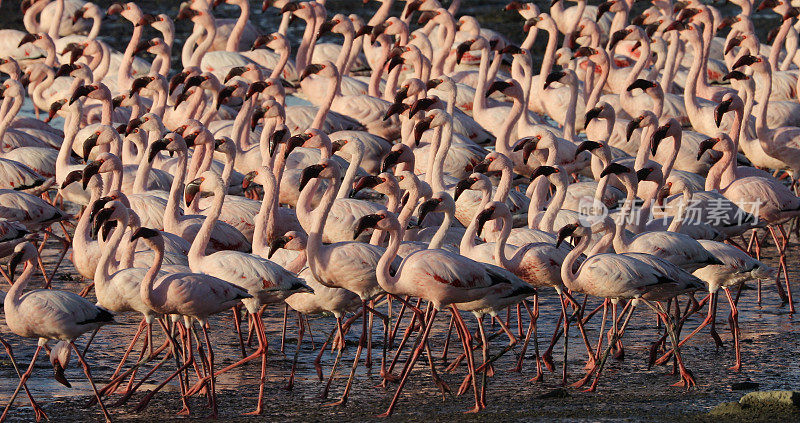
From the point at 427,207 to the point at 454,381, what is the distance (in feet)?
3.81

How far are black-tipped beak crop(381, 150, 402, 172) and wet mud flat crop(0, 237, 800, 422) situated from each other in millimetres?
1255

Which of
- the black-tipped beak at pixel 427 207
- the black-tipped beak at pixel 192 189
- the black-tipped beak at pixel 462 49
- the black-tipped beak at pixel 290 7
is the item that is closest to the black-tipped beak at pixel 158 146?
the black-tipped beak at pixel 192 189

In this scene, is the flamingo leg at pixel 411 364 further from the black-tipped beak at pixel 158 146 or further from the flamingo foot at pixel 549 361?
the black-tipped beak at pixel 158 146

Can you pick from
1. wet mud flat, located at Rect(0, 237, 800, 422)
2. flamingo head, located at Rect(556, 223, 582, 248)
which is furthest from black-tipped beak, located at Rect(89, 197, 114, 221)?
flamingo head, located at Rect(556, 223, 582, 248)

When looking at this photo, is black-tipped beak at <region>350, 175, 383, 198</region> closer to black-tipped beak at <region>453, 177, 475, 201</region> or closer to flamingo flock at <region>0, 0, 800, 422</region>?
flamingo flock at <region>0, 0, 800, 422</region>

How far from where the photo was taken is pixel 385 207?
34.5ft

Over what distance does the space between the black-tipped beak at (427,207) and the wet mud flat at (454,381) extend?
1.06m

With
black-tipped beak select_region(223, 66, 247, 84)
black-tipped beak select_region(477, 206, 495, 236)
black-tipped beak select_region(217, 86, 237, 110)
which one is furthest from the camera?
black-tipped beak select_region(223, 66, 247, 84)

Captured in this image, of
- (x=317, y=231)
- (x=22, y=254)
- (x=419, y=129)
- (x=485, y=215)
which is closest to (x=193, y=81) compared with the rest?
(x=419, y=129)

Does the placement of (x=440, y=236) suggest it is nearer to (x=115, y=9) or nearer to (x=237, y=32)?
(x=115, y=9)

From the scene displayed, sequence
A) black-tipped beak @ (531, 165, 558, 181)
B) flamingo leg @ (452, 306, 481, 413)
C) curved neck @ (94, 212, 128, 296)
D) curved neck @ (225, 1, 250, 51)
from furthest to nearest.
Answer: curved neck @ (225, 1, 250, 51), black-tipped beak @ (531, 165, 558, 181), curved neck @ (94, 212, 128, 296), flamingo leg @ (452, 306, 481, 413)

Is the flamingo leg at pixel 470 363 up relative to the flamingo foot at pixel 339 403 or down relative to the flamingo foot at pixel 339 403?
up

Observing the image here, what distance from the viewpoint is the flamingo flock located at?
813 centimetres

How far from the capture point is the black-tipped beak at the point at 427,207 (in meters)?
8.59
